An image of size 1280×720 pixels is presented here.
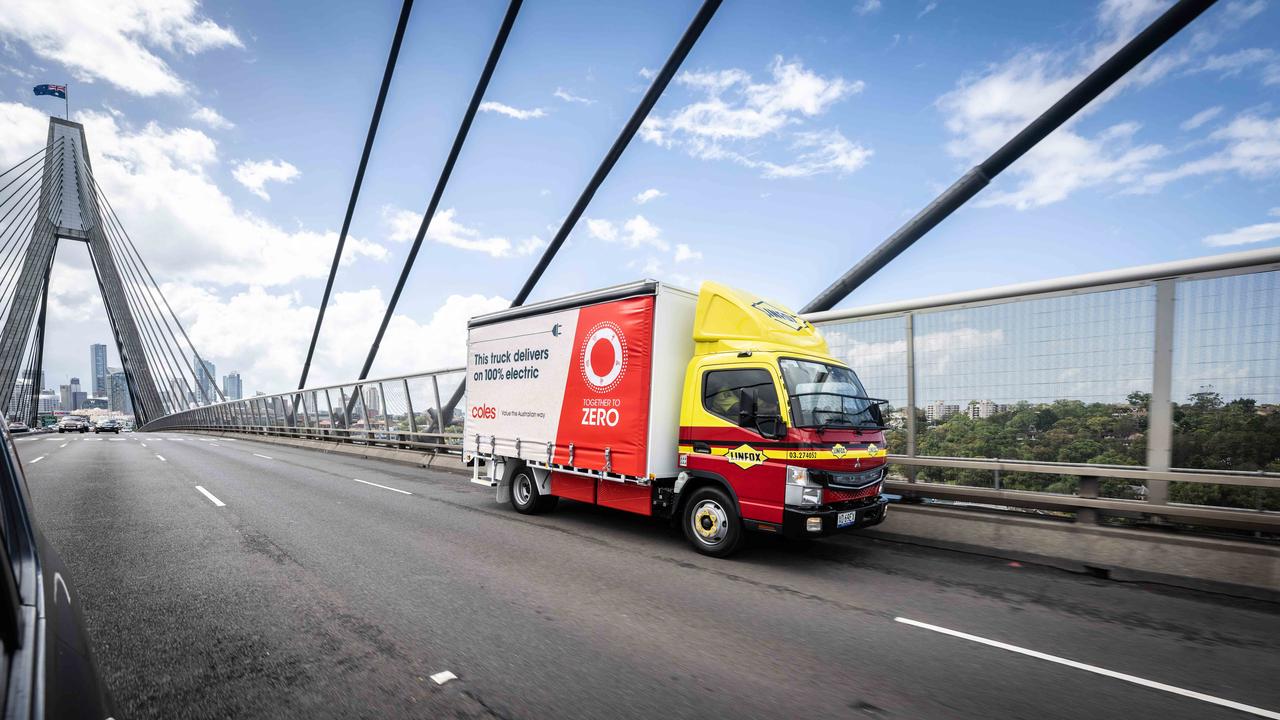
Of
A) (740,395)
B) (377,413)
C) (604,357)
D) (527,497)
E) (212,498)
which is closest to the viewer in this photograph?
(740,395)

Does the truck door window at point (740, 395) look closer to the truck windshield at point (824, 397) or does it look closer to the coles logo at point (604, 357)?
the truck windshield at point (824, 397)

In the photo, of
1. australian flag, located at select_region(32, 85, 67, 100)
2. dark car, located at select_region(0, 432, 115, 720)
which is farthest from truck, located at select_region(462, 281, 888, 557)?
australian flag, located at select_region(32, 85, 67, 100)

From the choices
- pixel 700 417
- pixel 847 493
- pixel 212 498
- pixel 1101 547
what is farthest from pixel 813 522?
pixel 212 498

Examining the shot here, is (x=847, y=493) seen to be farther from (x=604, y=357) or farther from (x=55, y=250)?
(x=55, y=250)

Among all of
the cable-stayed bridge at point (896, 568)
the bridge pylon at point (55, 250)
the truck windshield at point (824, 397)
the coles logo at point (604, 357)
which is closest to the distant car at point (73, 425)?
the bridge pylon at point (55, 250)

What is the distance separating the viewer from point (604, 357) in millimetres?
7270

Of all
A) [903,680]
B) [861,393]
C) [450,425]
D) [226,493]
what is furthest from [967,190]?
[226,493]

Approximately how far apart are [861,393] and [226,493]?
405 inches

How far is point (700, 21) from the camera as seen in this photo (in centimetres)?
1209

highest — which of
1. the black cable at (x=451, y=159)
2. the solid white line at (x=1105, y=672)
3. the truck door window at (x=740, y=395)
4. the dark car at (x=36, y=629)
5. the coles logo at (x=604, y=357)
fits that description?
the black cable at (x=451, y=159)

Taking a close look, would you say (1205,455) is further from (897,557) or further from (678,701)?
(678,701)

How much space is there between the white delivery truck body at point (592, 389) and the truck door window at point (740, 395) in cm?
56

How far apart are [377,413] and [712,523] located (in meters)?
15.5

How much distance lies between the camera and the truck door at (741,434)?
585cm
